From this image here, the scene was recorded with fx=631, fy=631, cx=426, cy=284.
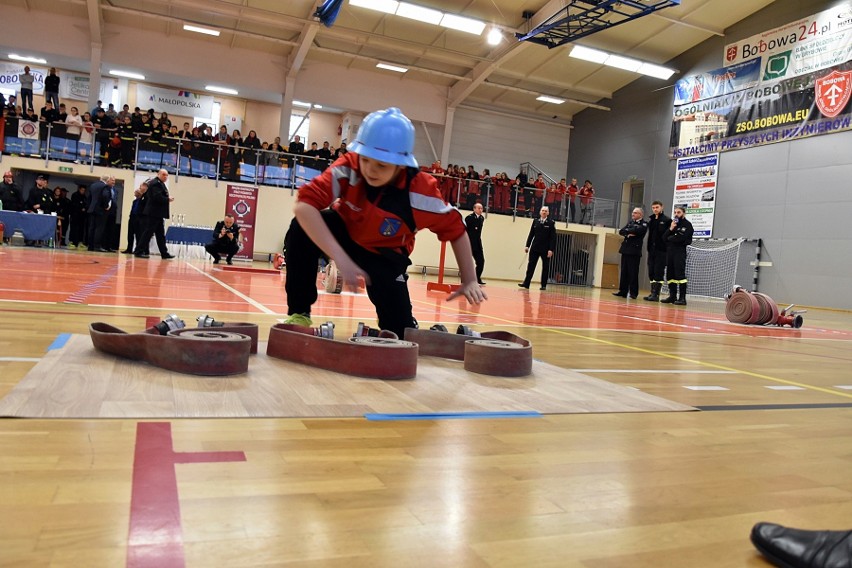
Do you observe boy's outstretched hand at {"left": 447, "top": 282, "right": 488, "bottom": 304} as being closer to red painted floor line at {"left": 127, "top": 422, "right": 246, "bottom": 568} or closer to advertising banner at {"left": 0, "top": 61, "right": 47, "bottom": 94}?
red painted floor line at {"left": 127, "top": 422, "right": 246, "bottom": 568}

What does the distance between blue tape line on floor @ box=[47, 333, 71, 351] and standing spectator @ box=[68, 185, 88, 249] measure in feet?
53.9

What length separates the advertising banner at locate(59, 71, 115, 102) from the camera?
23734 mm

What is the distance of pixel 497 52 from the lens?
866 inches

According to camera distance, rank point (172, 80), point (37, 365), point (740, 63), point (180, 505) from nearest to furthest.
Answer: point (180, 505) < point (37, 365) < point (740, 63) < point (172, 80)

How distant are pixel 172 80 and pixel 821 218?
881 inches

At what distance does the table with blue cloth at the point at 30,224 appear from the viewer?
15078 millimetres

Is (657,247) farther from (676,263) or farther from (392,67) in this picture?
(392,67)

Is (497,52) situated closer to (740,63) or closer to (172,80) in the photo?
(740,63)

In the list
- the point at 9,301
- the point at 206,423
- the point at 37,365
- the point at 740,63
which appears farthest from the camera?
the point at 740,63

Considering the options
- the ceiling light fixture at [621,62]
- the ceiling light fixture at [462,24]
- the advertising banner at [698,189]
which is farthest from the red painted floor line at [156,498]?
the advertising banner at [698,189]

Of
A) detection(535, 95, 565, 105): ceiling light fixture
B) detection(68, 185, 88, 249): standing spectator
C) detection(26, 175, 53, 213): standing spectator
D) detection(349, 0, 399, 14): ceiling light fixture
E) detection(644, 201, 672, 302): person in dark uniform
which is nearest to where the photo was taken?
detection(644, 201, 672, 302): person in dark uniform

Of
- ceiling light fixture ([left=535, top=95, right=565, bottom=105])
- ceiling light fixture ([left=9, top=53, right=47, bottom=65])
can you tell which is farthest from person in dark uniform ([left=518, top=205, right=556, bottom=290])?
ceiling light fixture ([left=9, top=53, right=47, bottom=65])

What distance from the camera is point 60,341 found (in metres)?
3.00

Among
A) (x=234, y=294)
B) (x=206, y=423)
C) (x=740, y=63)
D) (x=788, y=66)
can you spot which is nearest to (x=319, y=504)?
(x=206, y=423)
